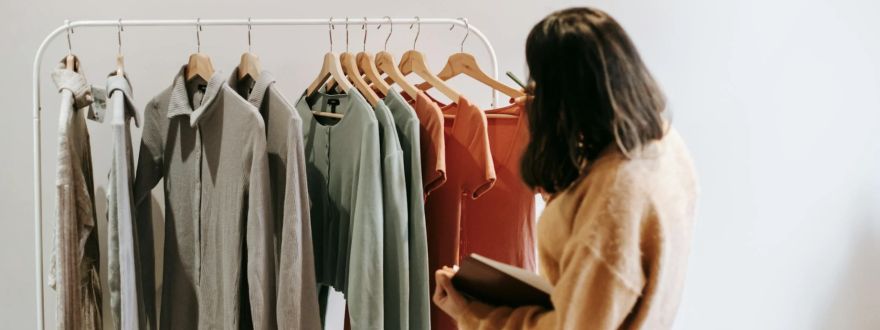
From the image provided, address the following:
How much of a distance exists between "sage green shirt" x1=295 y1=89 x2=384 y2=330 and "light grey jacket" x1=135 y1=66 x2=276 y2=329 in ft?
0.55

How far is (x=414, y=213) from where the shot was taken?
1.62 m

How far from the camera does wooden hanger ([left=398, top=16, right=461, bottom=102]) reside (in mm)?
1712

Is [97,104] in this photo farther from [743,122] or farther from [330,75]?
[743,122]

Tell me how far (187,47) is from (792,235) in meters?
1.95

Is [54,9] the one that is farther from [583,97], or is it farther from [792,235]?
[792,235]

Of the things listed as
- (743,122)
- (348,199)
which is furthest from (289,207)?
(743,122)

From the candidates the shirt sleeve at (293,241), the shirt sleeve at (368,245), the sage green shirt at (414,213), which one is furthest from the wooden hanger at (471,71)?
the shirt sleeve at (293,241)

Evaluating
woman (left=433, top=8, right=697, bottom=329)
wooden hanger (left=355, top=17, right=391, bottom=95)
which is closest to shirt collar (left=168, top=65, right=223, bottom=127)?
wooden hanger (left=355, top=17, right=391, bottom=95)

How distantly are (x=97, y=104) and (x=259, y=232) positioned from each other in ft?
1.60

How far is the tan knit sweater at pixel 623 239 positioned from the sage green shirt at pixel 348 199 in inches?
22.8

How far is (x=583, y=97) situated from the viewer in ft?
3.23

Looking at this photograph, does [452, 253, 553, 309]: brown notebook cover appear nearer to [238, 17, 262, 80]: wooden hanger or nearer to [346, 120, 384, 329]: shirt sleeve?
[346, 120, 384, 329]: shirt sleeve

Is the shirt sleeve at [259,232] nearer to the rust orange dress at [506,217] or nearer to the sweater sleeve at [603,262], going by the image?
the rust orange dress at [506,217]

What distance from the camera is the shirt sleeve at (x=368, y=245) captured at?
1573 mm
